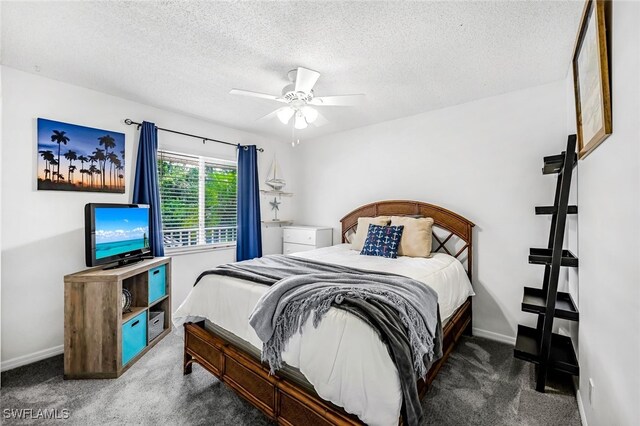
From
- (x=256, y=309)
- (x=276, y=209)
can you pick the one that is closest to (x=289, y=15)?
(x=256, y=309)

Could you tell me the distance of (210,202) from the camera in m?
3.95

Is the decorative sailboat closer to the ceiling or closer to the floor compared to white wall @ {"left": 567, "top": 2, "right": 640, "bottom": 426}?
closer to the ceiling

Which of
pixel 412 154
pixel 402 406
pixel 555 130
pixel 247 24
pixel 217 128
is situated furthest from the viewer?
pixel 217 128

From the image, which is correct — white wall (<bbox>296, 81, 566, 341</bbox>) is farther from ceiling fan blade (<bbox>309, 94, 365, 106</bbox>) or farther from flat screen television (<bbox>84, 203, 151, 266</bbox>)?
flat screen television (<bbox>84, 203, 151, 266</bbox>)

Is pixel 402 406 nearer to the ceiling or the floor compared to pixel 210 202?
nearer to the floor

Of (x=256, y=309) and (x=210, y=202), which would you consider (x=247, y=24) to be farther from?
(x=210, y=202)

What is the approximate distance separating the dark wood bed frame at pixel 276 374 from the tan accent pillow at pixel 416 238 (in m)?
0.40

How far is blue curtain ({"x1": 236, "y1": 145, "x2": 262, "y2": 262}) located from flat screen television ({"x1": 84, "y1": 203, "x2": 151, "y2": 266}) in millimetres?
1287

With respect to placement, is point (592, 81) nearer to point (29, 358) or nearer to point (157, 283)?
point (157, 283)

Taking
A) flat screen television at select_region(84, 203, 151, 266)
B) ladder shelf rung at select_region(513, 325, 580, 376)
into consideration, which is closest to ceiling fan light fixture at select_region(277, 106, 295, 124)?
flat screen television at select_region(84, 203, 151, 266)

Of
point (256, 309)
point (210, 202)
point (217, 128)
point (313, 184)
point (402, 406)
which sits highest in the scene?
point (217, 128)

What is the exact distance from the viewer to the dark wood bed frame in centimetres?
139

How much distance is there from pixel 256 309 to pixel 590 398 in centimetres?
193

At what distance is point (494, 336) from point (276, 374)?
98.2 inches
